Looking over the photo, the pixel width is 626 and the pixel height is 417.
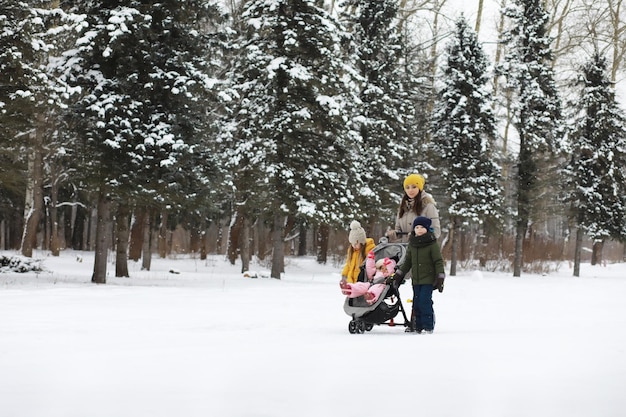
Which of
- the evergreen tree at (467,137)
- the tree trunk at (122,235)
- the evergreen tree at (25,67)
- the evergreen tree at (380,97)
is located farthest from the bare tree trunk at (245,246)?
the evergreen tree at (25,67)

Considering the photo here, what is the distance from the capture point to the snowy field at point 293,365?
14.9 ft

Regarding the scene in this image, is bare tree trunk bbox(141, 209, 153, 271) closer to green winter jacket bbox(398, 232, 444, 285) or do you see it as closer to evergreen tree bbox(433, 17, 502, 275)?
evergreen tree bbox(433, 17, 502, 275)

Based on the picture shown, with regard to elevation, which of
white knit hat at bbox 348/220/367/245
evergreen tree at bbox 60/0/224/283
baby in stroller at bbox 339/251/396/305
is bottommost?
baby in stroller at bbox 339/251/396/305

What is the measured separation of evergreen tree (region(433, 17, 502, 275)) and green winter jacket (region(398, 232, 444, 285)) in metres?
22.4

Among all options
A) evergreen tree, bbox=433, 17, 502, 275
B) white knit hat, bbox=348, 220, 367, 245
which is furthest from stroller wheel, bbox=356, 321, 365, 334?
evergreen tree, bbox=433, 17, 502, 275

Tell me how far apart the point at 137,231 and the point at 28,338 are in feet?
82.5

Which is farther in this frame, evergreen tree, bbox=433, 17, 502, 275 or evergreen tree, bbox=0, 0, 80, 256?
evergreen tree, bbox=433, 17, 502, 275

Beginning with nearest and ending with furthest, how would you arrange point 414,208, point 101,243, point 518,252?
point 414,208 < point 101,243 < point 518,252

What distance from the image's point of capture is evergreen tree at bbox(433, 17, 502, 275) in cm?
3102

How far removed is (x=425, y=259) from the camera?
8688mm

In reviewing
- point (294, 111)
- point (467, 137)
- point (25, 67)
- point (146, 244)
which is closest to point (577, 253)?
point (467, 137)

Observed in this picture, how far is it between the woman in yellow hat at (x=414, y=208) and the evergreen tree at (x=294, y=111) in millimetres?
11348

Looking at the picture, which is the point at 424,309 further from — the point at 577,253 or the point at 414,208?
the point at 577,253

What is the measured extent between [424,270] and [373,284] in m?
0.73
